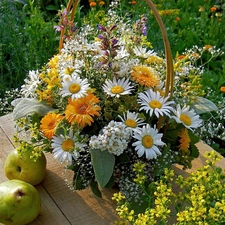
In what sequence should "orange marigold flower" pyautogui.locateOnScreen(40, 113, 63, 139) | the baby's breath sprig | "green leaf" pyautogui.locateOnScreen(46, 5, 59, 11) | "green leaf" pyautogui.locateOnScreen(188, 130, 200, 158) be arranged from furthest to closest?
"green leaf" pyautogui.locateOnScreen(46, 5, 59, 11), "green leaf" pyautogui.locateOnScreen(188, 130, 200, 158), "orange marigold flower" pyautogui.locateOnScreen(40, 113, 63, 139), the baby's breath sprig

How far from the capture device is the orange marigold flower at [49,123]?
128cm

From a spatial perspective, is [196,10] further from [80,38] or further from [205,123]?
[80,38]

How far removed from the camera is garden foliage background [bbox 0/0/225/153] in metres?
2.58

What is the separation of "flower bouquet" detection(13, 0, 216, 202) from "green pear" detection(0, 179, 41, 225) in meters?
0.10

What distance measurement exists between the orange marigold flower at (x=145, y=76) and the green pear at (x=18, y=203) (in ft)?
1.40

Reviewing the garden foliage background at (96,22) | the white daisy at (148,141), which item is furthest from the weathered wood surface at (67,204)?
the garden foliage background at (96,22)

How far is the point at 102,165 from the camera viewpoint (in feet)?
3.92

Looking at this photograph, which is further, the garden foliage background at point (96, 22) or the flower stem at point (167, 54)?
the garden foliage background at point (96, 22)

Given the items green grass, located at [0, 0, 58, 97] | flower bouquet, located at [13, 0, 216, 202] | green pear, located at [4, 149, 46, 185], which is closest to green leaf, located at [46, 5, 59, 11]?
green grass, located at [0, 0, 58, 97]

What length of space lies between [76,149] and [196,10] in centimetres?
251

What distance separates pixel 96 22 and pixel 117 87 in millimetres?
1729

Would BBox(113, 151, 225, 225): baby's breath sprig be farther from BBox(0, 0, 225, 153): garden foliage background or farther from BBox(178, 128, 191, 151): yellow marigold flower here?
BBox(0, 0, 225, 153): garden foliage background

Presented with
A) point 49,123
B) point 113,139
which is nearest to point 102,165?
point 113,139

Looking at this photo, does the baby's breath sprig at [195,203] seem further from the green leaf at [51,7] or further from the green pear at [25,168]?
the green leaf at [51,7]
